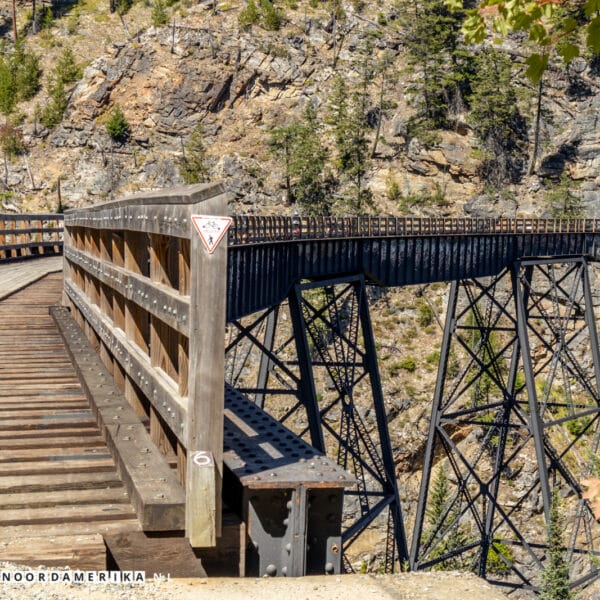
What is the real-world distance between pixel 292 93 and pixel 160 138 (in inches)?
441

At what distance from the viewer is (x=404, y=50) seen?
222 ft

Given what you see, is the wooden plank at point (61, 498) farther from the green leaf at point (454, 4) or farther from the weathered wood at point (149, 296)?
the green leaf at point (454, 4)

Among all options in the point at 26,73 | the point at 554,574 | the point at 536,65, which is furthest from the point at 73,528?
the point at 26,73

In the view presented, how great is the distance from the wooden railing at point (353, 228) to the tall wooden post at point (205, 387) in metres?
9.08

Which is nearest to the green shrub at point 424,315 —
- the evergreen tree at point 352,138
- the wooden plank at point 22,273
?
the evergreen tree at point 352,138

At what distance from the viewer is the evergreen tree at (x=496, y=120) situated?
193ft

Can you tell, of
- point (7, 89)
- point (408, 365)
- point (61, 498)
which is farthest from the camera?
point (7, 89)

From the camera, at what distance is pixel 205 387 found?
448 centimetres

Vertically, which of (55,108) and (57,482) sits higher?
(55,108)

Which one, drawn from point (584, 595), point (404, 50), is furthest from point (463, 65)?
point (584, 595)

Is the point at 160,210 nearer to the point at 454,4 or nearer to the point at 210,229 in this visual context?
the point at 210,229

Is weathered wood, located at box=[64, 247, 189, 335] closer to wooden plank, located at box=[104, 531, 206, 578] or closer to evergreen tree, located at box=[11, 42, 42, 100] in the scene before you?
wooden plank, located at box=[104, 531, 206, 578]

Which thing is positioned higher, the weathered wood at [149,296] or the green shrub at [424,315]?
the weathered wood at [149,296]

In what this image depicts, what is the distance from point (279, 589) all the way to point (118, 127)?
6252 centimetres
